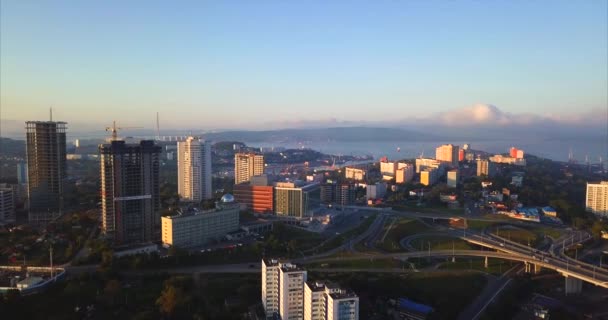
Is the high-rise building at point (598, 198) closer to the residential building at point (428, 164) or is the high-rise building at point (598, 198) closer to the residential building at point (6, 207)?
the residential building at point (428, 164)

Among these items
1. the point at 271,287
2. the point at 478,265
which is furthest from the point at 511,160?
the point at 271,287

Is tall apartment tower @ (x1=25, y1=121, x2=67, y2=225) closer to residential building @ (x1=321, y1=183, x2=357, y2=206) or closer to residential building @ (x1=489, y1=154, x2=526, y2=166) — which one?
residential building @ (x1=321, y1=183, x2=357, y2=206)

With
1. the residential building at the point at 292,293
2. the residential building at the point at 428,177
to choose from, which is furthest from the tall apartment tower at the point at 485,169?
the residential building at the point at 292,293

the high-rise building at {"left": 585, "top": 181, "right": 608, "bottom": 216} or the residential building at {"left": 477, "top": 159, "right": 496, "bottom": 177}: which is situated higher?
the residential building at {"left": 477, "top": 159, "right": 496, "bottom": 177}

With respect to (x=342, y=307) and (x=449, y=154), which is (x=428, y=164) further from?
(x=342, y=307)

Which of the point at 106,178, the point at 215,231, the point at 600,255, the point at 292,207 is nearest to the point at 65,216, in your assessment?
the point at 106,178

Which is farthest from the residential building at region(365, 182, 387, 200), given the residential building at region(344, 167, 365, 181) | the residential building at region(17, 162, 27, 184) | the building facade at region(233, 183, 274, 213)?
the residential building at region(17, 162, 27, 184)
